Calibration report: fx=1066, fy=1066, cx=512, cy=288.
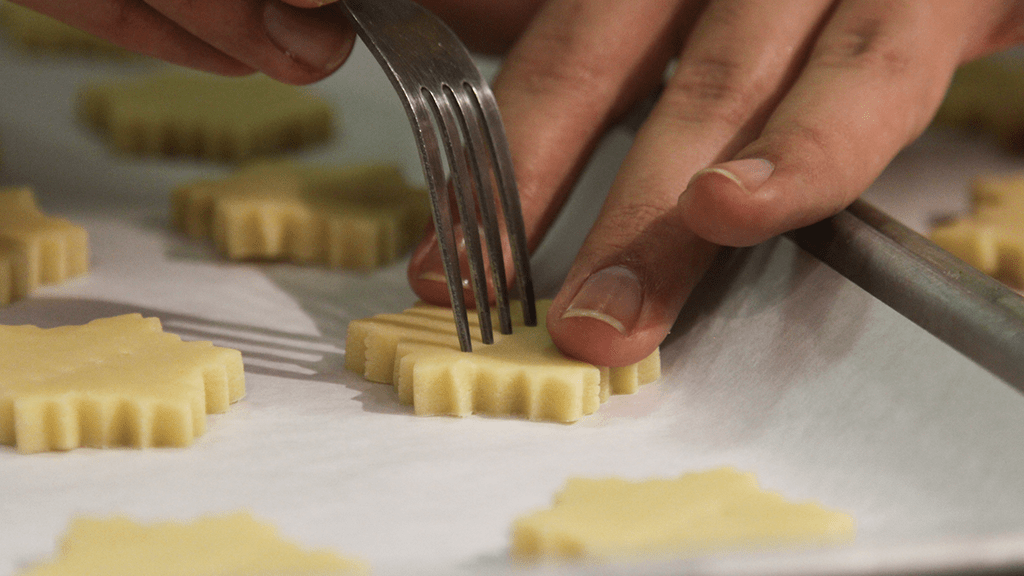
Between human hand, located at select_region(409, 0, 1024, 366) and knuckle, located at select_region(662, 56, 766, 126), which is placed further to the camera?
knuckle, located at select_region(662, 56, 766, 126)

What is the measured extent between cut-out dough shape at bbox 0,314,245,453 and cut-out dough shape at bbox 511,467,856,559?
303mm

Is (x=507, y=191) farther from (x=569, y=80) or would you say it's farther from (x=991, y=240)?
(x=991, y=240)

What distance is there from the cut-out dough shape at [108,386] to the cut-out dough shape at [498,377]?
0.47 feet

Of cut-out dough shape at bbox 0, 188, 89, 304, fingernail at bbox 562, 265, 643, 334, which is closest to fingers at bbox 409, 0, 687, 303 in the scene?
fingernail at bbox 562, 265, 643, 334

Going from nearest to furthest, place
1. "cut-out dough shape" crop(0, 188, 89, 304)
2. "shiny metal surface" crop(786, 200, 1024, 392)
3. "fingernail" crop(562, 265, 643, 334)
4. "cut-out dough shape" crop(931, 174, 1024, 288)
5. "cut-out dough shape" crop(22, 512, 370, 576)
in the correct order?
"cut-out dough shape" crop(22, 512, 370, 576)
"shiny metal surface" crop(786, 200, 1024, 392)
"fingernail" crop(562, 265, 643, 334)
"cut-out dough shape" crop(0, 188, 89, 304)
"cut-out dough shape" crop(931, 174, 1024, 288)

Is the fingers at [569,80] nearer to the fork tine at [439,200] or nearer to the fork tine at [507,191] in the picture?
the fork tine at [507,191]

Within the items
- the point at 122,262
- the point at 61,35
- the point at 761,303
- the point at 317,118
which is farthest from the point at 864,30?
the point at 61,35

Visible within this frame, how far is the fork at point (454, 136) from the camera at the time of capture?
895mm

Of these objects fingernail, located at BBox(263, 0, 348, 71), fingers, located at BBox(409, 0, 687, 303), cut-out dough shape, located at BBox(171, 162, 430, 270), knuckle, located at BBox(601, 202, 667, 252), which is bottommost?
cut-out dough shape, located at BBox(171, 162, 430, 270)

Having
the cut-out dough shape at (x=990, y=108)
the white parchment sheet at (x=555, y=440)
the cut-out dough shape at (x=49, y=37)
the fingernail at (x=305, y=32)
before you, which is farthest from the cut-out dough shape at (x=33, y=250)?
the cut-out dough shape at (x=990, y=108)

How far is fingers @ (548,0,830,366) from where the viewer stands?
88 cm

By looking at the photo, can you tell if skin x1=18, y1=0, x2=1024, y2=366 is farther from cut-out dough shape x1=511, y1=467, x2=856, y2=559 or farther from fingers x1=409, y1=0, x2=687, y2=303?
cut-out dough shape x1=511, y1=467, x2=856, y2=559

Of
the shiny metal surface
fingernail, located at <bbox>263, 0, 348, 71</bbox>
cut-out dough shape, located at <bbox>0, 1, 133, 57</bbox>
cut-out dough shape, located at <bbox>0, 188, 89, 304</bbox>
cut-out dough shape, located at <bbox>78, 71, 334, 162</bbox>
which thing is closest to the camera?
the shiny metal surface

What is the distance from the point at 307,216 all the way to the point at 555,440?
56 centimetres
